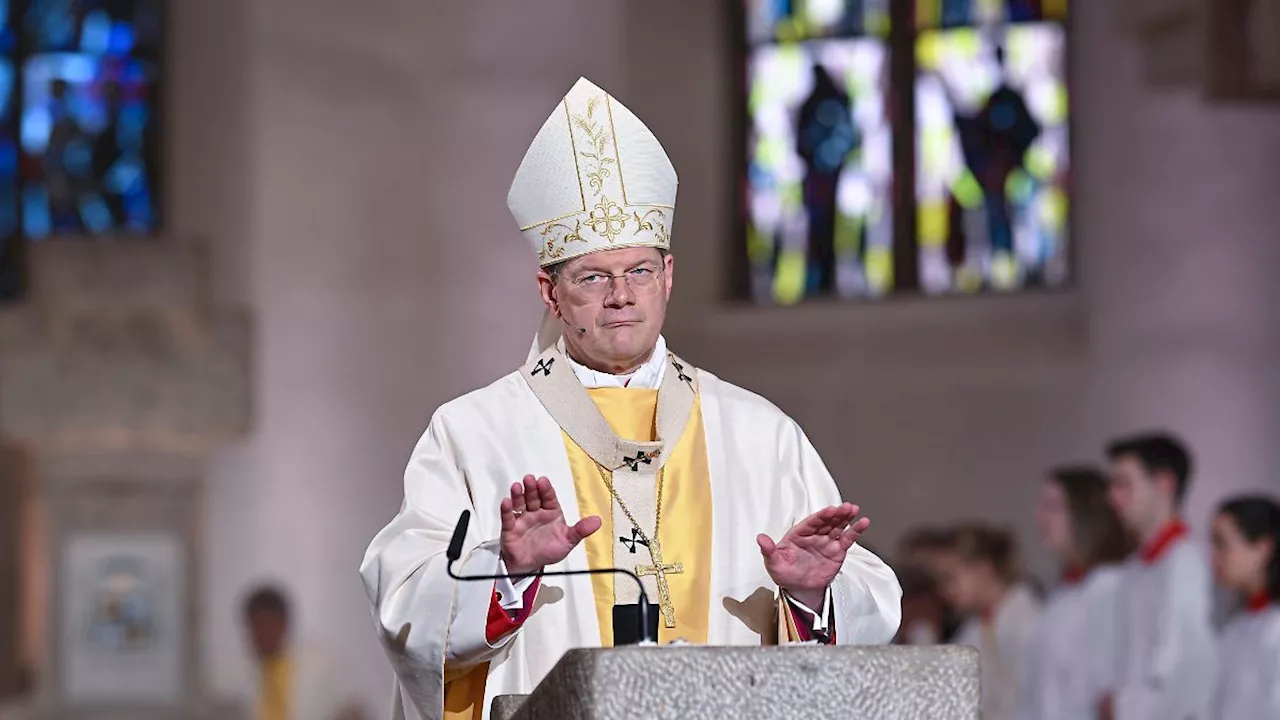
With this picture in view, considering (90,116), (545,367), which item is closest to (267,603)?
(90,116)

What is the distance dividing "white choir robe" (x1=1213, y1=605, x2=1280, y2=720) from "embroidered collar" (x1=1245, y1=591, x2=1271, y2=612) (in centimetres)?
1

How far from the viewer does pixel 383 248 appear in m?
11.8

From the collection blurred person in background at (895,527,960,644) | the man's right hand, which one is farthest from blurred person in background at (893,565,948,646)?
the man's right hand

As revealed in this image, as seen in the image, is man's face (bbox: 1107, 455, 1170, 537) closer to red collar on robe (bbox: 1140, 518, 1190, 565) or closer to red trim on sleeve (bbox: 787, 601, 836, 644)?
red collar on robe (bbox: 1140, 518, 1190, 565)

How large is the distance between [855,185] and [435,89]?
2.20m

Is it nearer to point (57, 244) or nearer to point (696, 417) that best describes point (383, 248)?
point (57, 244)

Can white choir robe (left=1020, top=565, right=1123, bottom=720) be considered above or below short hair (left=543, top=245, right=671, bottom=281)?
below

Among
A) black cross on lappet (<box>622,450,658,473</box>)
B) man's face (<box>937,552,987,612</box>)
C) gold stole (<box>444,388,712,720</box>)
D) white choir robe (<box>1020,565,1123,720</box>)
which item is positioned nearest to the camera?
gold stole (<box>444,388,712,720</box>)

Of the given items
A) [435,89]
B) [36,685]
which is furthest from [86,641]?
[435,89]

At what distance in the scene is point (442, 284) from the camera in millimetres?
11750

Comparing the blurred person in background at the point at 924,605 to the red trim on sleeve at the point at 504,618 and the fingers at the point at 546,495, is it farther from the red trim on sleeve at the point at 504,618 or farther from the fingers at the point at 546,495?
the fingers at the point at 546,495

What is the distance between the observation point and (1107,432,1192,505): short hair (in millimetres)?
8258

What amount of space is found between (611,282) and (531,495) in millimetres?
719

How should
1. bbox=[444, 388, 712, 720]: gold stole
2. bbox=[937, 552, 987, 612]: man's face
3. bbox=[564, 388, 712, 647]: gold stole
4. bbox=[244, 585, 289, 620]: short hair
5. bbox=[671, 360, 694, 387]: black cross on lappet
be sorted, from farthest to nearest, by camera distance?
bbox=[244, 585, 289, 620]: short hair, bbox=[937, 552, 987, 612]: man's face, bbox=[671, 360, 694, 387]: black cross on lappet, bbox=[564, 388, 712, 647]: gold stole, bbox=[444, 388, 712, 720]: gold stole
